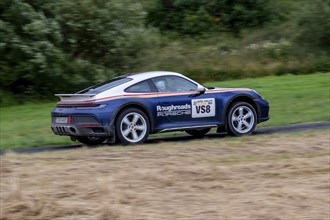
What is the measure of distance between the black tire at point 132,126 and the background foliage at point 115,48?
11.0 m

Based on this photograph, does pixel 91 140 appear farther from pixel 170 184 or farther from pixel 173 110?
pixel 170 184

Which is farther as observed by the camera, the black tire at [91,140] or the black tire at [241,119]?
the black tire at [241,119]

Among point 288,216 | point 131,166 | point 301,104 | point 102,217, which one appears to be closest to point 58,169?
point 131,166

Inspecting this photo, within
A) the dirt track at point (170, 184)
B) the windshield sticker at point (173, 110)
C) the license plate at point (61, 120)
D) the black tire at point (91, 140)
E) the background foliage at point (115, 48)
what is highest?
the background foliage at point (115, 48)

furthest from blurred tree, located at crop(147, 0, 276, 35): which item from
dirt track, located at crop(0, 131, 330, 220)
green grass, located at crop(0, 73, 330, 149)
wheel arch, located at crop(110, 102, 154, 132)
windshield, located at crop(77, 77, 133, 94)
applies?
dirt track, located at crop(0, 131, 330, 220)

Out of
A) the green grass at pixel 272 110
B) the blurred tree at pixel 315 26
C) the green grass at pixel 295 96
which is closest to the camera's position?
the green grass at pixel 272 110

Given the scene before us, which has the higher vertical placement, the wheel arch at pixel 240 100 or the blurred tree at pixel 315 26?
the blurred tree at pixel 315 26

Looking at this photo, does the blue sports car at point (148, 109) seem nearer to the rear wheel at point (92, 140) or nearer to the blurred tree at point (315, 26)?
the rear wheel at point (92, 140)

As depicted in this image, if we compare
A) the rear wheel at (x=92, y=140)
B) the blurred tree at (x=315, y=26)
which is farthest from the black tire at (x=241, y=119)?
the blurred tree at (x=315, y=26)

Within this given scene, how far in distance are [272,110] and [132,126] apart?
740cm

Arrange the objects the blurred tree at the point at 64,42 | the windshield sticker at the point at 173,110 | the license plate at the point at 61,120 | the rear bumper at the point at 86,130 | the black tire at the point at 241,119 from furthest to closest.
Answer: the blurred tree at the point at 64,42 < the black tire at the point at 241,119 < the windshield sticker at the point at 173,110 < the license plate at the point at 61,120 < the rear bumper at the point at 86,130

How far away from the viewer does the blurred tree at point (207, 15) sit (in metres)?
41.8

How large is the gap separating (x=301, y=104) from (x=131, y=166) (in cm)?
1231

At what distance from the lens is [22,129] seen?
60.1ft
